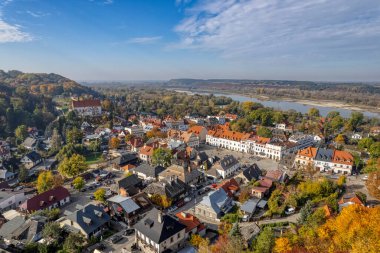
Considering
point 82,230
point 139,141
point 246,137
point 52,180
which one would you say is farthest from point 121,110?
point 82,230

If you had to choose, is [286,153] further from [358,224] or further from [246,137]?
[358,224]

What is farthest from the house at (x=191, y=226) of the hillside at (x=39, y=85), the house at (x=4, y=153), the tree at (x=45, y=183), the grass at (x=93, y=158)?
the hillside at (x=39, y=85)

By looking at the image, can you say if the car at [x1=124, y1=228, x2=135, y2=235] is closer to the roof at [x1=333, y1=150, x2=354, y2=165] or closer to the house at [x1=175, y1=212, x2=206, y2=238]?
the house at [x1=175, y1=212, x2=206, y2=238]

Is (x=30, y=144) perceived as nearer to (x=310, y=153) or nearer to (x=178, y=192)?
(x=178, y=192)

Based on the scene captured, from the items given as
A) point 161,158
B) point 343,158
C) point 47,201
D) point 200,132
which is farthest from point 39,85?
point 343,158

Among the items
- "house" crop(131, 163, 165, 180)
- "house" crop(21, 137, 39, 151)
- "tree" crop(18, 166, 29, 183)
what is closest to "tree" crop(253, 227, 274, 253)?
"house" crop(131, 163, 165, 180)

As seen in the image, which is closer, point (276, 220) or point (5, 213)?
point (276, 220)
